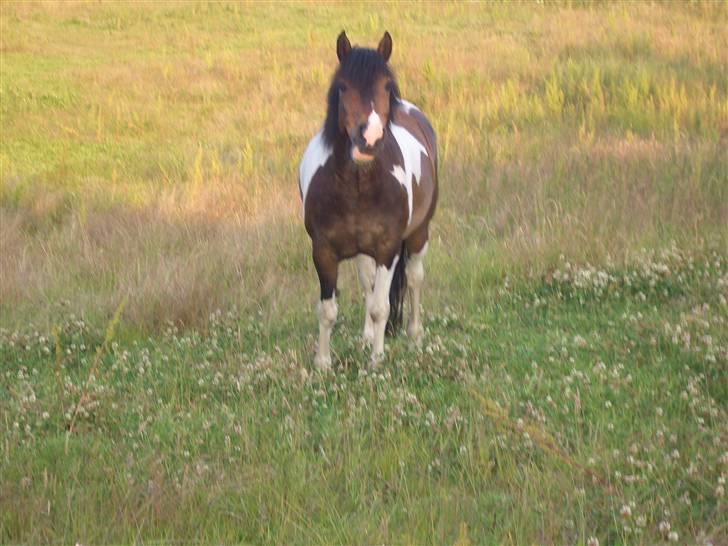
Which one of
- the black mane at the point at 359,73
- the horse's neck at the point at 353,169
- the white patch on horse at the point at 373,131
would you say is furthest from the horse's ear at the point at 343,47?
the white patch on horse at the point at 373,131

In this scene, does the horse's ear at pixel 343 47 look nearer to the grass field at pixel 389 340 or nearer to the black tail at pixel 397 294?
the black tail at pixel 397 294

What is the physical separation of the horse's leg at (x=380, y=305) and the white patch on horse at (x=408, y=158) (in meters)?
0.42

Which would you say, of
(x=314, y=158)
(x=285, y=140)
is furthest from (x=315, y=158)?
(x=285, y=140)

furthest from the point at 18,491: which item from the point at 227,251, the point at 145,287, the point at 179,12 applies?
the point at 179,12

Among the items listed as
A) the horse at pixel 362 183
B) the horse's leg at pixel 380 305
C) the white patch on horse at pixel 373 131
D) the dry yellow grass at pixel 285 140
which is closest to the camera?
the white patch on horse at pixel 373 131

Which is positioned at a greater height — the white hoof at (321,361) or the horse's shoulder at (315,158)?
the horse's shoulder at (315,158)

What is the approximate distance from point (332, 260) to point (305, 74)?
12.4 meters

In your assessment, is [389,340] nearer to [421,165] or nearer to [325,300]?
[325,300]

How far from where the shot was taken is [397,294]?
8086mm

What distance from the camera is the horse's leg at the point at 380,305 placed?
23.5 feet

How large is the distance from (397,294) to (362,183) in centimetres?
160

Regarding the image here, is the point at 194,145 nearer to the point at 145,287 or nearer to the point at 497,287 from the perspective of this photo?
the point at 145,287

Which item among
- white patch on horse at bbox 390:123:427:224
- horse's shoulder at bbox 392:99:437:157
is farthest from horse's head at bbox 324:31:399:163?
horse's shoulder at bbox 392:99:437:157

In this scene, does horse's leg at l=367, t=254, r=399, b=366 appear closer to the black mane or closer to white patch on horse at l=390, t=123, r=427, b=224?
white patch on horse at l=390, t=123, r=427, b=224
